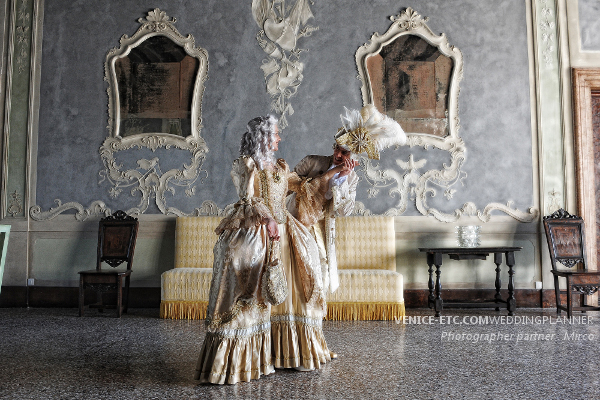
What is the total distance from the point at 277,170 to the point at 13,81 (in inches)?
193

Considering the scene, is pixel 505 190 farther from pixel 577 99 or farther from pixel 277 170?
pixel 277 170

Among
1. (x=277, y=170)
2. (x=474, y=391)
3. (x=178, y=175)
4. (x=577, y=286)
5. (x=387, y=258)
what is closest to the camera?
(x=474, y=391)

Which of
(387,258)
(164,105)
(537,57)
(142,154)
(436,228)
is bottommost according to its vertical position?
(387,258)

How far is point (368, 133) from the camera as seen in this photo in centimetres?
298

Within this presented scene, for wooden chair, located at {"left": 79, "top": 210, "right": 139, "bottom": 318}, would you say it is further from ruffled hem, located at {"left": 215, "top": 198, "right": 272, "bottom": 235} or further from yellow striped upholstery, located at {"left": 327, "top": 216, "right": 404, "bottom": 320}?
ruffled hem, located at {"left": 215, "top": 198, "right": 272, "bottom": 235}

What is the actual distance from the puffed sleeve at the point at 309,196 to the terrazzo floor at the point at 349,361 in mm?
958

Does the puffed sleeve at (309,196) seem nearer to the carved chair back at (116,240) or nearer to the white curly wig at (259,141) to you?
the white curly wig at (259,141)

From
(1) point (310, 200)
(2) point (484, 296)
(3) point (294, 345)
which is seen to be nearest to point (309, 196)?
(1) point (310, 200)

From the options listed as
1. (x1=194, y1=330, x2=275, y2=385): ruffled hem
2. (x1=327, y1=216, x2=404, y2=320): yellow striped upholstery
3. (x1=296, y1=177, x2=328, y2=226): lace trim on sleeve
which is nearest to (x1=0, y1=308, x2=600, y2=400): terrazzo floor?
(x1=194, y1=330, x2=275, y2=385): ruffled hem

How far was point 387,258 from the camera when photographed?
5484mm

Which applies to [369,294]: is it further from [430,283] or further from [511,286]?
[511,286]

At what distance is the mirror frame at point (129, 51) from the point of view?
5914mm

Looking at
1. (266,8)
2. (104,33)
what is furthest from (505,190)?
(104,33)

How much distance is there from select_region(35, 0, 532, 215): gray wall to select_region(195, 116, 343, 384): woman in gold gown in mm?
2999
